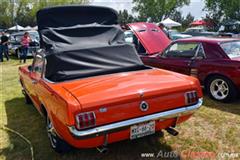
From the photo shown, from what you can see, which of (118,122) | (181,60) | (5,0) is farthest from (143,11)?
(118,122)

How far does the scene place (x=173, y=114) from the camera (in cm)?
352

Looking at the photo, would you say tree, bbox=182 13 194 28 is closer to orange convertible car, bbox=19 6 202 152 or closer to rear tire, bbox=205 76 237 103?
rear tire, bbox=205 76 237 103

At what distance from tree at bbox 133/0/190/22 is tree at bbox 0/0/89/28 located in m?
10.9

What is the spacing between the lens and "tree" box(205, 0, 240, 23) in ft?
99.2

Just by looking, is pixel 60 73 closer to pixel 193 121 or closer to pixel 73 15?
pixel 73 15

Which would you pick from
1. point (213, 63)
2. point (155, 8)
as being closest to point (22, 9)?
point (155, 8)

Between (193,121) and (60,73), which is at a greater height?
(60,73)

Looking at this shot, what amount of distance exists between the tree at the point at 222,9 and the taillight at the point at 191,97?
29.7m

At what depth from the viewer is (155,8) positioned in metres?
53.5

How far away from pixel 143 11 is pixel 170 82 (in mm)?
53181

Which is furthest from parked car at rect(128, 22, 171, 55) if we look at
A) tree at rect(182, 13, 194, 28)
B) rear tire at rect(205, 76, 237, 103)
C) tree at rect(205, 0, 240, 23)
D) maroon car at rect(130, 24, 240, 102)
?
tree at rect(182, 13, 194, 28)

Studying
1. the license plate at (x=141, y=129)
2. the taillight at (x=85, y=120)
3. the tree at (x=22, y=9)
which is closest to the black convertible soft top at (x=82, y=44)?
the taillight at (x=85, y=120)

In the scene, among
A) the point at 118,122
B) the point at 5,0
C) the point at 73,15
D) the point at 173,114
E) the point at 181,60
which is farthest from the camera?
the point at 5,0

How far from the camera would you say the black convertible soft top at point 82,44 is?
419 centimetres
